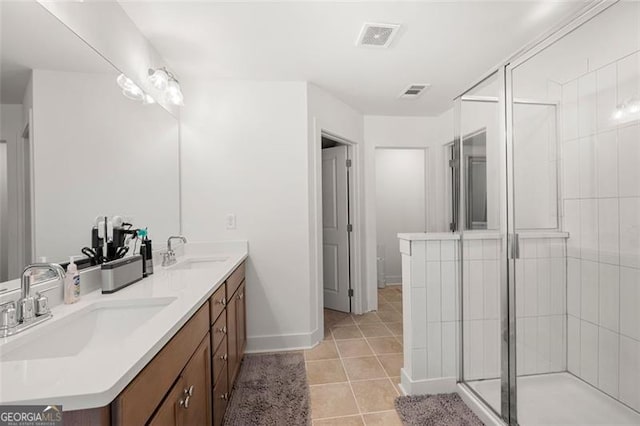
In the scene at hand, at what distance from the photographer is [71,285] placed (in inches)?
45.6

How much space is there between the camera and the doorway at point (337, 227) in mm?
3465

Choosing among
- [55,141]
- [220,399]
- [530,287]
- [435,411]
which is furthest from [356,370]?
[55,141]

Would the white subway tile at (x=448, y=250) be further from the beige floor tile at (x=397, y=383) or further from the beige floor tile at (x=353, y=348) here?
the beige floor tile at (x=353, y=348)

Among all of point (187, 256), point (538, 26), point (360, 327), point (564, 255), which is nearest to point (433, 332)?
point (564, 255)

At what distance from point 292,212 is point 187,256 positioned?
0.99 metres

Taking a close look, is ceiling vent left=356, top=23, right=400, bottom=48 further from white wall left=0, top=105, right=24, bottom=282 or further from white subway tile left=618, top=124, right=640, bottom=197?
white wall left=0, top=105, right=24, bottom=282

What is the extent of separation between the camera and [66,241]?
4.15 ft

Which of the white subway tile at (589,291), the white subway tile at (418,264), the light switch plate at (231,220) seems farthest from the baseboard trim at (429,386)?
the light switch plate at (231,220)

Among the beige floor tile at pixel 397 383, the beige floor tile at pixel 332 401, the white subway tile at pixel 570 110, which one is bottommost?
the beige floor tile at pixel 332 401

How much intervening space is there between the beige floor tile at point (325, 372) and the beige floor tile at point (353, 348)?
154 mm

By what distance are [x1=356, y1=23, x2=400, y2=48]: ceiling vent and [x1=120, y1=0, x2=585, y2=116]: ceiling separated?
0.15 feet

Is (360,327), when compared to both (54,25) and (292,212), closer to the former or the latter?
(292,212)

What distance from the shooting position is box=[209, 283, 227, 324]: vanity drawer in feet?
4.76

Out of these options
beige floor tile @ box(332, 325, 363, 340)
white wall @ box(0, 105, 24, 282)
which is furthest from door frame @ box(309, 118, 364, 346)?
white wall @ box(0, 105, 24, 282)
